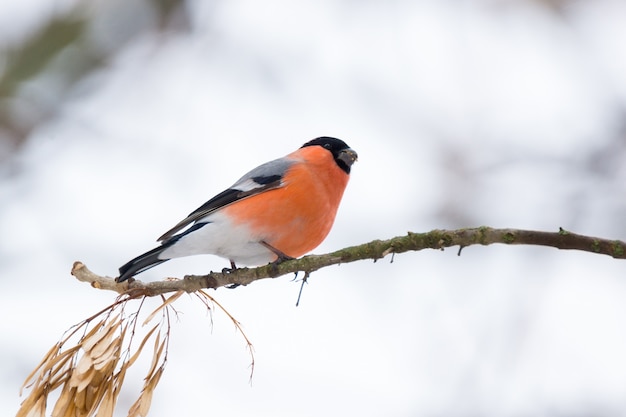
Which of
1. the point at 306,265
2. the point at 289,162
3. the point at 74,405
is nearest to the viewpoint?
the point at 74,405

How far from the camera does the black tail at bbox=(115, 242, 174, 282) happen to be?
8.47 ft

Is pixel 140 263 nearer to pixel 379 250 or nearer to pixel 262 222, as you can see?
pixel 262 222

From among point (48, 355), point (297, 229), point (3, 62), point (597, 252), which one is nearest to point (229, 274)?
point (48, 355)

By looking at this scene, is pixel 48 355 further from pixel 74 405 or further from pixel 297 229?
pixel 297 229

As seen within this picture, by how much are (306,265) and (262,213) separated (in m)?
1.25

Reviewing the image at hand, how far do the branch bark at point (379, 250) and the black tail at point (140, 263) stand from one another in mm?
146

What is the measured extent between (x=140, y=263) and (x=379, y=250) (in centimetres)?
126

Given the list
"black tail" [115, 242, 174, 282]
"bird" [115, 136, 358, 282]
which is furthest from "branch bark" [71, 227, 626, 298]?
"bird" [115, 136, 358, 282]

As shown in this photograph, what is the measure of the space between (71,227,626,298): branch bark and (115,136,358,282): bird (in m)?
0.75

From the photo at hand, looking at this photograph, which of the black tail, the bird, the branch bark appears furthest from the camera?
the bird

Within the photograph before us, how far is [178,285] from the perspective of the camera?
2.34 metres

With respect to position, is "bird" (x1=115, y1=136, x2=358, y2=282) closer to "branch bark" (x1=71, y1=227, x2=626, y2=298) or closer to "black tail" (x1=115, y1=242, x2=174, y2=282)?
"black tail" (x1=115, y1=242, x2=174, y2=282)

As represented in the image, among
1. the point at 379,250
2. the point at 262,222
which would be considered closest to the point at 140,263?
the point at 262,222

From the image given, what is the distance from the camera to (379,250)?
193 cm
